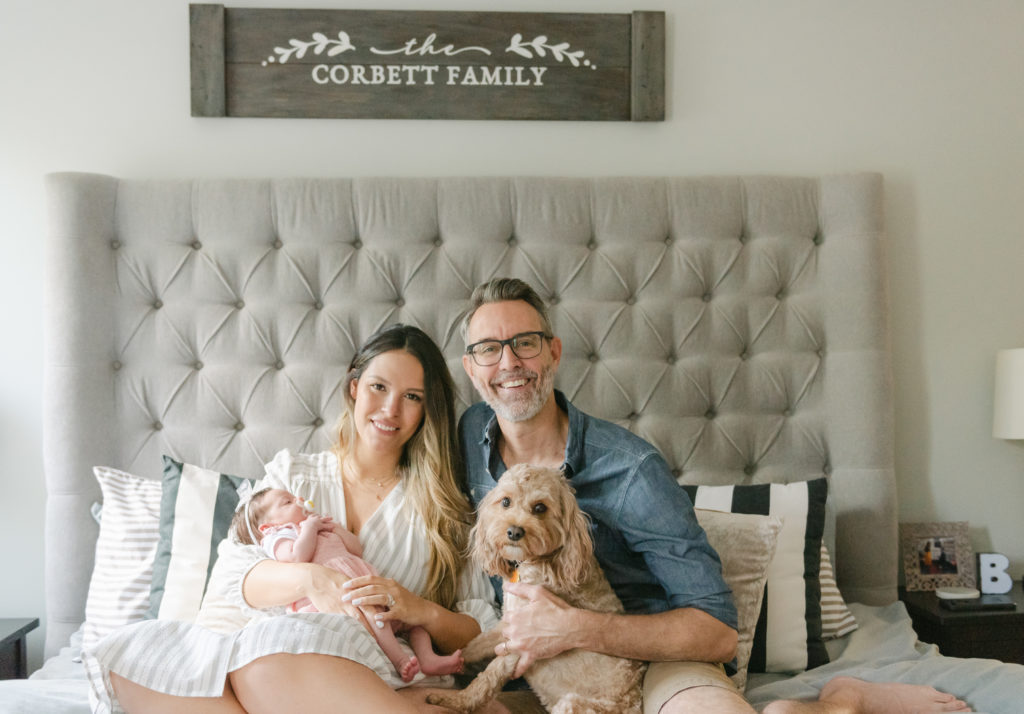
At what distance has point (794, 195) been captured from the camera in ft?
7.71

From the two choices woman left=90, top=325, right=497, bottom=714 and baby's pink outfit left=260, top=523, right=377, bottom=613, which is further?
baby's pink outfit left=260, top=523, right=377, bottom=613

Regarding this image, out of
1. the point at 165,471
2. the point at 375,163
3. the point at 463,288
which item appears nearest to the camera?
the point at 165,471

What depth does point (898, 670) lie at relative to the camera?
1.76m

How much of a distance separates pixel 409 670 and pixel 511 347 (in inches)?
27.9

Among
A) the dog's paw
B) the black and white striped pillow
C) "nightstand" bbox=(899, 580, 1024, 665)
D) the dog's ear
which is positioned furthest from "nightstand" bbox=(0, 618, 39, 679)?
"nightstand" bbox=(899, 580, 1024, 665)

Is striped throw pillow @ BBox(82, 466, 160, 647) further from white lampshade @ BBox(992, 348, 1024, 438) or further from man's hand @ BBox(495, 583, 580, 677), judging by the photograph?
white lampshade @ BBox(992, 348, 1024, 438)

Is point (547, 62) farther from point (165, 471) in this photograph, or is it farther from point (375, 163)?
point (165, 471)

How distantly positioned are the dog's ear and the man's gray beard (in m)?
A: 0.26

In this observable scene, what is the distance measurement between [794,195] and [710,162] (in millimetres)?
297

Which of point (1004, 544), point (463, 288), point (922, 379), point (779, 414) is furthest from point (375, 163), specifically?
point (1004, 544)

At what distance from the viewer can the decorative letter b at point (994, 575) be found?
2348 mm

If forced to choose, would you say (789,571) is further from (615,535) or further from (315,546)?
(315,546)

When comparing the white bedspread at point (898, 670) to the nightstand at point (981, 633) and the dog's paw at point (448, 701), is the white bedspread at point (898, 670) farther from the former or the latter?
the dog's paw at point (448, 701)

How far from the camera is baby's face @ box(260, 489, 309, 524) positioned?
68.4 inches
